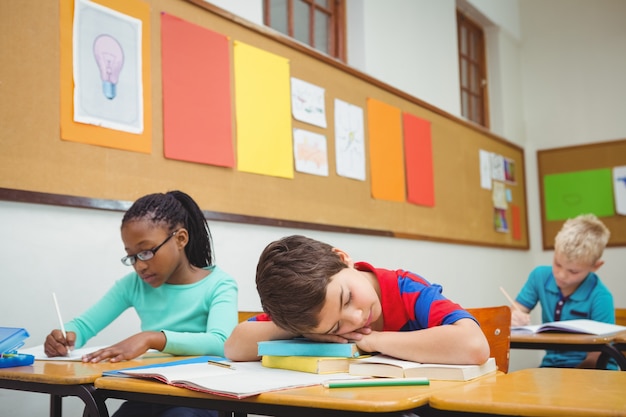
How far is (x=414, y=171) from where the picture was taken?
13.8ft

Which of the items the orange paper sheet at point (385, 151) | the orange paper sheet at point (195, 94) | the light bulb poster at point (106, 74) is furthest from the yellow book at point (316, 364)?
the orange paper sheet at point (385, 151)

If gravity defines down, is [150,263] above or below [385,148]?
below

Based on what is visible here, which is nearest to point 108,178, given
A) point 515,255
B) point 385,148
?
point 385,148

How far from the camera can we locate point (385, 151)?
394 centimetres

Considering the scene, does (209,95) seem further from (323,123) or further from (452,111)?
(452,111)

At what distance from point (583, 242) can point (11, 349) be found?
85.0 inches

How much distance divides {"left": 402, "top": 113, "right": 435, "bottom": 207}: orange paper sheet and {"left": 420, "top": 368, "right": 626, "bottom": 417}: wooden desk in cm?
310

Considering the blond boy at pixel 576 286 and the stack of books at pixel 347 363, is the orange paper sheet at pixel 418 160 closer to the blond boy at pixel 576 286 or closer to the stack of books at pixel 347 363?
the blond boy at pixel 576 286

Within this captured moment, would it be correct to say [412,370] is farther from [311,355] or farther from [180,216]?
[180,216]

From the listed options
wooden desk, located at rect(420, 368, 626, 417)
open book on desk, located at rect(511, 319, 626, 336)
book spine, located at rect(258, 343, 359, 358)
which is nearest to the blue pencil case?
book spine, located at rect(258, 343, 359, 358)

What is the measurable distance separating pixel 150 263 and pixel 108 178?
577 mm

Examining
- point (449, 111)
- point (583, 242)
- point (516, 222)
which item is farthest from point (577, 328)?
point (516, 222)

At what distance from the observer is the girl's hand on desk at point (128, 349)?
1551 millimetres

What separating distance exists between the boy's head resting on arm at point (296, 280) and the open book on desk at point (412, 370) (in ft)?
0.43
